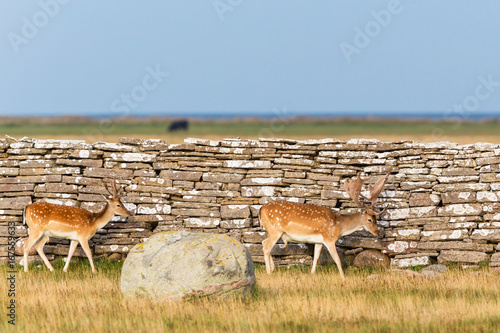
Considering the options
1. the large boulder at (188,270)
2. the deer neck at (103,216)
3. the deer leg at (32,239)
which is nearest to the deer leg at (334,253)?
the large boulder at (188,270)

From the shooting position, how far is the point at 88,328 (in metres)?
7.88

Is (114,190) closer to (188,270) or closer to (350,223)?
(188,270)

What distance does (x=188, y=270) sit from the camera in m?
8.73

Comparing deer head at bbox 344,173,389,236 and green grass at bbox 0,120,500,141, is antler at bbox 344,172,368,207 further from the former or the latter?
green grass at bbox 0,120,500,141

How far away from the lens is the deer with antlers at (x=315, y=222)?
1158cm

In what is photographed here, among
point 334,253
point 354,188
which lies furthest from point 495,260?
point 334,253

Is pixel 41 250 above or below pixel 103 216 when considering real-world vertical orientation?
below

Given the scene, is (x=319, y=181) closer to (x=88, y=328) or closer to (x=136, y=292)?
(x=136, y=292)

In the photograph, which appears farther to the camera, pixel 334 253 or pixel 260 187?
pixel 260 187

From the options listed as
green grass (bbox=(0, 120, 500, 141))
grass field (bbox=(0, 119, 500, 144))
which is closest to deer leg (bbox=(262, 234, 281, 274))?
→ grass field (bbox=(0, 119, 500, 144))

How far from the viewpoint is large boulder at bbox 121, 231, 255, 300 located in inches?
344

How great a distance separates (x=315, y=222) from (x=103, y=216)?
3.70 m

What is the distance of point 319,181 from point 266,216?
4.99 ft

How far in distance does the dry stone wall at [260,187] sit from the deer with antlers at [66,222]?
0.72 meters
